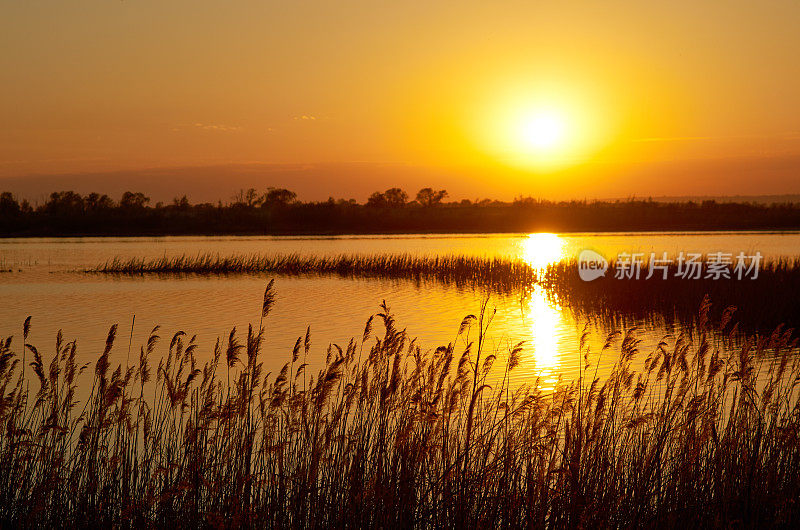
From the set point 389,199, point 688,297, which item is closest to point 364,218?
point 389,199

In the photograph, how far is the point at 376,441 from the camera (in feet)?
19.3

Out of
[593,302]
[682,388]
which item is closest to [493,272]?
[593,302]

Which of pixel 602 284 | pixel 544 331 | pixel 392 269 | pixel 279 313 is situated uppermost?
pixel 602 284

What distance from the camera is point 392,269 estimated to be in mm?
33844

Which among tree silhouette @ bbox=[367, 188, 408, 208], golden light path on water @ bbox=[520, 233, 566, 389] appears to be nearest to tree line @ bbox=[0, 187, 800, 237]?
tree silhouette @ bbox=[367, 188, 408, 208]

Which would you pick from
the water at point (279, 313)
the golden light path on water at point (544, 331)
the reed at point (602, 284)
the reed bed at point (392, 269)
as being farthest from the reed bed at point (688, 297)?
the reed bed at point (392, 269)

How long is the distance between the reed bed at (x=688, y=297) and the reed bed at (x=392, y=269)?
16.5 feet

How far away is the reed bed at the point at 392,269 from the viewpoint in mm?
29422

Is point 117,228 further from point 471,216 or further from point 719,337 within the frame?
point 719,337

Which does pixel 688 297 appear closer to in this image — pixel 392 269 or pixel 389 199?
pixel 392 269

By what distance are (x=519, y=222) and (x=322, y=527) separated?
97960 mm

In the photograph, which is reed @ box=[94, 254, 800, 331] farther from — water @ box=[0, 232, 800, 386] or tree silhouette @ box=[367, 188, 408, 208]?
tree silhouette @ box=[367, 188, 408, 208]

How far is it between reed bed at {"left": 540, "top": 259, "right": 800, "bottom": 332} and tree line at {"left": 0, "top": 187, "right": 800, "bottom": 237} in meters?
67.6

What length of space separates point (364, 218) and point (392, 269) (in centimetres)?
6082
